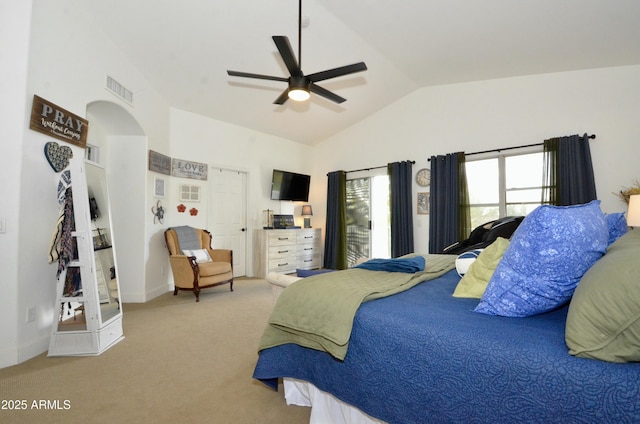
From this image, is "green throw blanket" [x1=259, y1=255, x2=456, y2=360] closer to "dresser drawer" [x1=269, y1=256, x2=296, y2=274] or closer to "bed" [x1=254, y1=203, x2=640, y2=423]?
"bed" [x1=254, y1=203, x2=640, y2=423]

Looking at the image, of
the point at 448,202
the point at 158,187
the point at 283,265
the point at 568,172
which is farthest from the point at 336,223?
the point at 568,172

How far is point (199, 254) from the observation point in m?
4.43

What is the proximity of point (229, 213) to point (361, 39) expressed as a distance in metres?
3.55

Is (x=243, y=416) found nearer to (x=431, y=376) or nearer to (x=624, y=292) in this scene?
(x=431, y=376)

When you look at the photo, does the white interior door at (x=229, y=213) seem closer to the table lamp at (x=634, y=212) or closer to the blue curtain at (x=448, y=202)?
the blue curtain at (x=448, y=202)

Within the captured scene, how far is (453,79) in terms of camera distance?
190 inches

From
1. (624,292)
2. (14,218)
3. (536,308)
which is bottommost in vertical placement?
(536,308)

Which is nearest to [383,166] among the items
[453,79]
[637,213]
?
[453,79]

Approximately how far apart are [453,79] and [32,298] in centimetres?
576

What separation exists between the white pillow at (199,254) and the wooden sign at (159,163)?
122 centimetres

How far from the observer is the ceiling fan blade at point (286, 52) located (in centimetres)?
241

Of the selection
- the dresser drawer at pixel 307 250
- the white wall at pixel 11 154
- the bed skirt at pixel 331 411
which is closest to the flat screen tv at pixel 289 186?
the dresser drawer at pixel 307 250

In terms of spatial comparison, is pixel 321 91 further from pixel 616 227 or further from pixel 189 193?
pixel 189 193

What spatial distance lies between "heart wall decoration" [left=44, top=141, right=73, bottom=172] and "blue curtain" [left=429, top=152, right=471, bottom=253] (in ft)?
15.7
